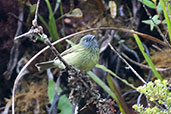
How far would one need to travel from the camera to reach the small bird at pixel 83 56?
2.49 metres

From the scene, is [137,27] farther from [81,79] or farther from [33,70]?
[81,79]

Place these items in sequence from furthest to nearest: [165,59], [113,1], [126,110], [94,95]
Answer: [113,1]
[165,59]
[126,110]
[94,95]

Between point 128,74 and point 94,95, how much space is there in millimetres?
1289

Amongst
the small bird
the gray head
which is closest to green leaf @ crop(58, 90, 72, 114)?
the small bird

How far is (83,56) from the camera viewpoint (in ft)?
8.52

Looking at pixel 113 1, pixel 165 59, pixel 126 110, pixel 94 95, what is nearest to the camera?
pixel 94 95

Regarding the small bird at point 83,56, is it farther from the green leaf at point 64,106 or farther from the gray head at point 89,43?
the green leaf at point 64,106

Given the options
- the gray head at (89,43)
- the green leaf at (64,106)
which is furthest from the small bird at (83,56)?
the green leaf at (64,106)

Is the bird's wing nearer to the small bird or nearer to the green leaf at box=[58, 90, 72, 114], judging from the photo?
the small bird

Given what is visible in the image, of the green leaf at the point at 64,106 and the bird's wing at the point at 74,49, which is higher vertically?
the bird's wing at the point at 74,49

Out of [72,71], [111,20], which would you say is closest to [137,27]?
[111,20]

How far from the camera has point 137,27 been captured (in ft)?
9.82

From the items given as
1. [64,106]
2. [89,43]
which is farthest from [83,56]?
[64,106]

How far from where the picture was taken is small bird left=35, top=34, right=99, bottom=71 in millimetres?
2490
